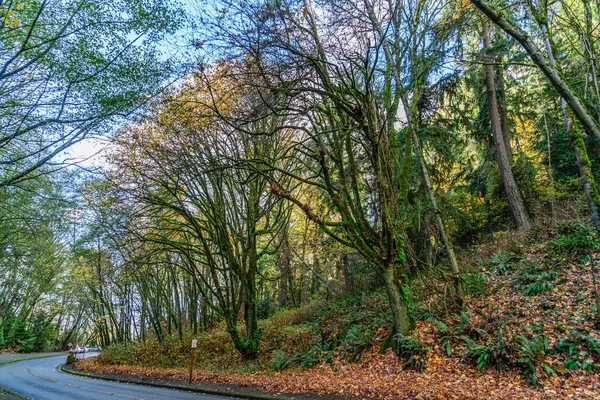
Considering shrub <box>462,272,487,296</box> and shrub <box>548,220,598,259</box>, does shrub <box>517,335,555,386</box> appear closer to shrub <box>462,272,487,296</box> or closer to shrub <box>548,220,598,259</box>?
shrub <box>462,272,487,296</box>

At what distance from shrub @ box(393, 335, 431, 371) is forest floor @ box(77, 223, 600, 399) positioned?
3cm

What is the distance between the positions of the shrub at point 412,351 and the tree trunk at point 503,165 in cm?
729

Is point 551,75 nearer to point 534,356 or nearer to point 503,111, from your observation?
point 534,356

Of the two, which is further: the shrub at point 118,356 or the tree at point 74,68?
the shrub at point 118,356

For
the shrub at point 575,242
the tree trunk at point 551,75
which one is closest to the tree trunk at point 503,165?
the shrub at point 575,242

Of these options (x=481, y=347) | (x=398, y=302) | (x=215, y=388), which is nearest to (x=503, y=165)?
(x=398, y=302)

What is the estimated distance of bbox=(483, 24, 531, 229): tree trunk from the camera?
11.9 m

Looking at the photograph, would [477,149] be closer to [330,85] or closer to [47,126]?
[330,85]

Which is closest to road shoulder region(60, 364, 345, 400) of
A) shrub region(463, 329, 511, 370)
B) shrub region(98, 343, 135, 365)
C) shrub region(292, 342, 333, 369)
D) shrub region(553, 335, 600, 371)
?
shrub region(292, 342, 333, 369)

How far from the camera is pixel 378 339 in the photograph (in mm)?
9156

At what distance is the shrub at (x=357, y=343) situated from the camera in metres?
8.90

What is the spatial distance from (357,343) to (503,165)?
9.24m

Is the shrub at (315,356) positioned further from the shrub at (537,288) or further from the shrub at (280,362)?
the shrub at (537,288)

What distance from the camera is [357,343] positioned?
916 cm
